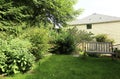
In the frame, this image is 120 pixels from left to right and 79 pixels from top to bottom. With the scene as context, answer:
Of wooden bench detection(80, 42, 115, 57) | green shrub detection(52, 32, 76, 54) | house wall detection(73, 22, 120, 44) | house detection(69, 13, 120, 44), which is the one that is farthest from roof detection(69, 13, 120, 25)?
wooden bench detection(80, 42, 115, 57)

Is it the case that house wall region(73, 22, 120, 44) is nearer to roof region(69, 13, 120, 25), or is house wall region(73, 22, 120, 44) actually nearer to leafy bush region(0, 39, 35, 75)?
roof region(69, 13, 120, 25)

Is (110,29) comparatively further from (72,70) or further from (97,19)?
(72,70)

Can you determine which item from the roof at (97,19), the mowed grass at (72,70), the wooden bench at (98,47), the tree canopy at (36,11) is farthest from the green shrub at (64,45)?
the roof at (97,19)

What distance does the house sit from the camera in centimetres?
2398

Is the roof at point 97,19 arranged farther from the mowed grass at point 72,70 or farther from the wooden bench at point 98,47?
the mowed grass at point 72,70

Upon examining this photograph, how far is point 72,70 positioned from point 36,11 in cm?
907

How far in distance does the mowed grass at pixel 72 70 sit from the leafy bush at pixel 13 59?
0.35 meters

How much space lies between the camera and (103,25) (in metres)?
25.3

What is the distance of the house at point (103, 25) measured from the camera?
23980 mm

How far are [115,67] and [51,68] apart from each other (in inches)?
126

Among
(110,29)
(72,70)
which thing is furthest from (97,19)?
(72,70)

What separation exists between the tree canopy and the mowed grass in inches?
158

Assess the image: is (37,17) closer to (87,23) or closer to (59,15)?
(59,15)

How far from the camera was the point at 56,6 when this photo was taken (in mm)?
15070
